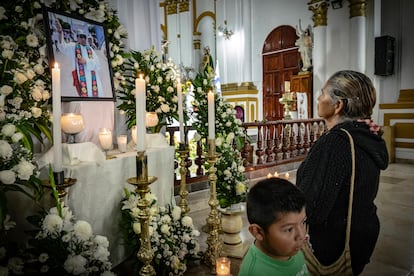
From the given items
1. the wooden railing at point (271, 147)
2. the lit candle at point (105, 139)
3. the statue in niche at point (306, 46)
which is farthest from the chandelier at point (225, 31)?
the lit candle at point (105, 139)

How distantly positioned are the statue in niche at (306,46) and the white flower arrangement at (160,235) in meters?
7.84

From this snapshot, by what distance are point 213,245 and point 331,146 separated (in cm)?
113

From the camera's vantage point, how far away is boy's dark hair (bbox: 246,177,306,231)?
1055 millimetres

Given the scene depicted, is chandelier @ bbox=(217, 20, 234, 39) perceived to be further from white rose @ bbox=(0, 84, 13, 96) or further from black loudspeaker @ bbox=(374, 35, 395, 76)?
white rose @ bbox=(0, 84, 13, 96)

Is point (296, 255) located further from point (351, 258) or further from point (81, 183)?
point (81, 183)

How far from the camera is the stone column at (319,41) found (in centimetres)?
839

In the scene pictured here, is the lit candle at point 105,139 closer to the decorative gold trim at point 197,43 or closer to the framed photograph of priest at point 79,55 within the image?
the framed photograph of priest at point 79,55

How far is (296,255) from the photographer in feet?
3.77

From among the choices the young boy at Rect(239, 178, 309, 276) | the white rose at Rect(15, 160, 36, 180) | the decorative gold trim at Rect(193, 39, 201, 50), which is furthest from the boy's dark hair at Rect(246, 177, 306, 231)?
the decorative gold trim at Rect(193, 39, 201, 50)

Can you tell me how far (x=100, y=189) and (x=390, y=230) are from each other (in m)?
2.64

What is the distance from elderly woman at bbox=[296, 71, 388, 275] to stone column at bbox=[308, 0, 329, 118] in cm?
745

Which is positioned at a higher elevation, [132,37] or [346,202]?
[132,37]

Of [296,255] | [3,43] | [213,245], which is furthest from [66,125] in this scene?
[296,255]

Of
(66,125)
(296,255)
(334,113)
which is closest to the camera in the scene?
(296,255)
